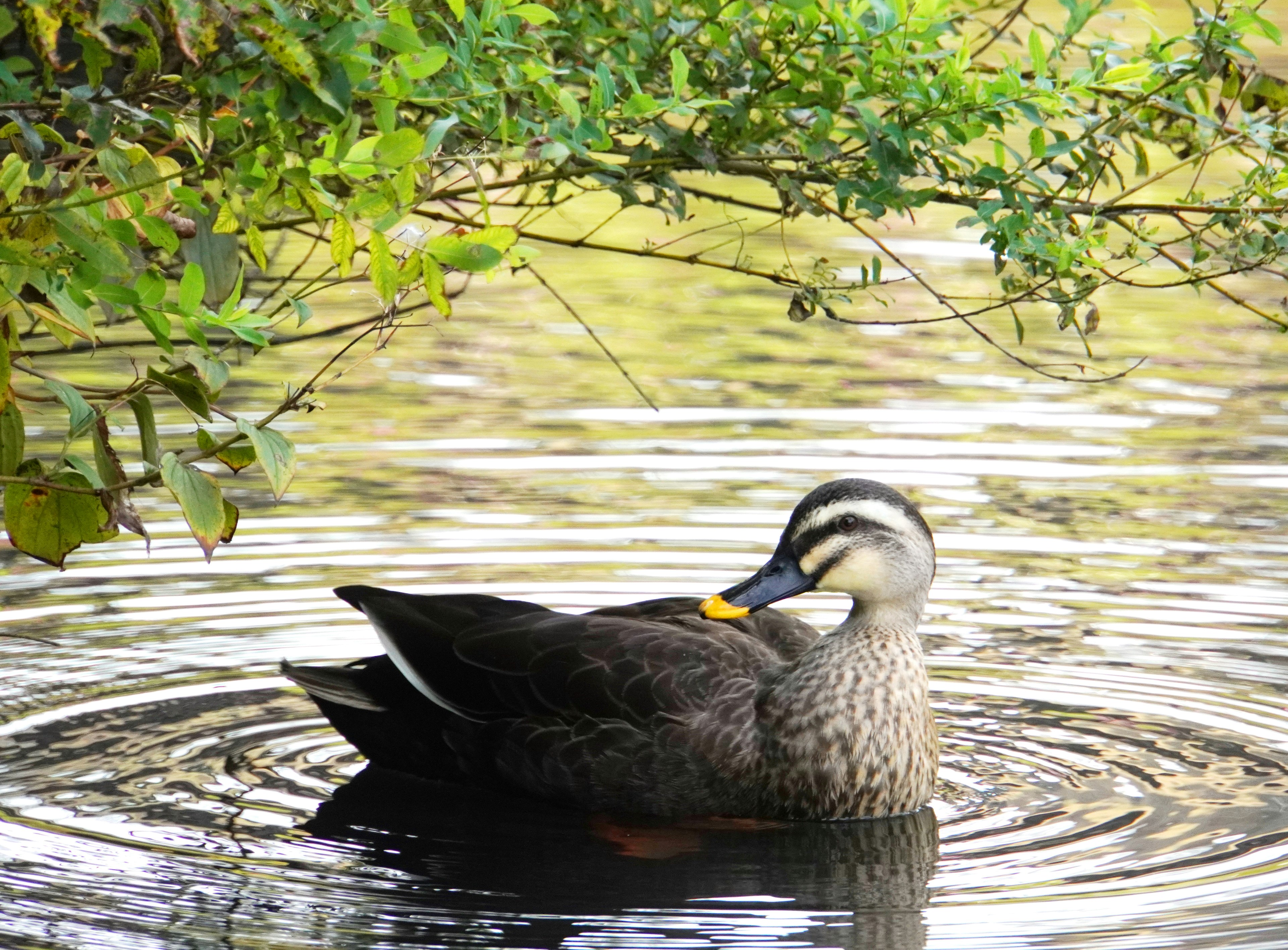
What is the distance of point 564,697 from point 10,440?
177 centimetres

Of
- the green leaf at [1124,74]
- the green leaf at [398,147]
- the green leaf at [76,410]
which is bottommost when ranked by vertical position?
the green leaf at [76,410]

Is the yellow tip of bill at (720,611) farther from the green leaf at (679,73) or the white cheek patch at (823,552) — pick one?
the green leaf at (679,73)

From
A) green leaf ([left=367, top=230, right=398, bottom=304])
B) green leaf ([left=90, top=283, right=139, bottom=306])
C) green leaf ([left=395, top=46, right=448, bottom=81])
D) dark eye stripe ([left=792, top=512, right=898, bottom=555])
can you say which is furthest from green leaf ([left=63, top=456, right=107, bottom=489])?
dark eye stripe ([left=792, top=512, right=898, bottom=555])

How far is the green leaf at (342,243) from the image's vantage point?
4.27 metres

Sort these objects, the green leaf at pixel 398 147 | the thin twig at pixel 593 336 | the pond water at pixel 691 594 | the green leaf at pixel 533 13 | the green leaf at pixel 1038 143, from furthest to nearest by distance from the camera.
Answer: the thin twig at pixel 593 336, the green leaf at pixel 1038 143, the pond water at pixel 691 594, the green leaf at pixel 533 13, the green leaf at pixel 398 147

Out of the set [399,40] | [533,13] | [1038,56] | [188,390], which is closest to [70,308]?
[188,390]

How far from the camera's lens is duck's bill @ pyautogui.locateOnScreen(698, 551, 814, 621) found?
5688 mm

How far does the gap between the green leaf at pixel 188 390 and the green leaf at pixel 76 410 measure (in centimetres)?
15

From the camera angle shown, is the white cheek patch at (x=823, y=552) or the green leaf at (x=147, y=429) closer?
the green leaf at (x=147, y=429)

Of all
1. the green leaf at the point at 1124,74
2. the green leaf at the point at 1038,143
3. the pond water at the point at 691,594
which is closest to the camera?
the pond water at the point at 691,594

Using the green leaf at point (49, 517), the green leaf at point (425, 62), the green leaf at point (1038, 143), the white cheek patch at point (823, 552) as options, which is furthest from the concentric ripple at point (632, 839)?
the green leaf at point (425, 62)

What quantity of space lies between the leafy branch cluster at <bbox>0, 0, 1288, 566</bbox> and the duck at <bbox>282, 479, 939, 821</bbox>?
882 mm

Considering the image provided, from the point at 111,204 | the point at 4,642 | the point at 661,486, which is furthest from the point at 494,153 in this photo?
the point at 661,486

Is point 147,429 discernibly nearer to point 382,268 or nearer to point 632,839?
point 382,268
